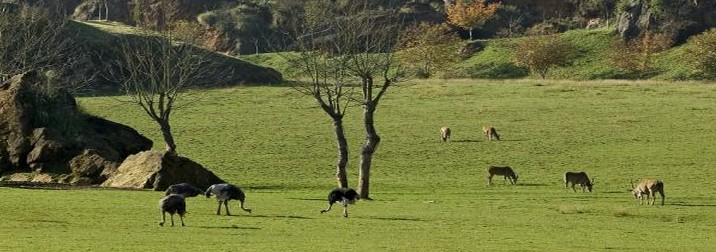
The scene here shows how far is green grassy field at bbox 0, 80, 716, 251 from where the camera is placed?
102ft

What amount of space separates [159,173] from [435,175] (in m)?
16.2

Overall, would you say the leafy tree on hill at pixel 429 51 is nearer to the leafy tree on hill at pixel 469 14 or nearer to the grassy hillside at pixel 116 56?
the leafy tree on hill at pixel 469 14

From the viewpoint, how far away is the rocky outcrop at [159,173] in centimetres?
4778

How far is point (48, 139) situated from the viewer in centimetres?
5234

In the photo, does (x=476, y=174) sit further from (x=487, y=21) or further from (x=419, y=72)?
(x=487, y=21)

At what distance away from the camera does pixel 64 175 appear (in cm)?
5088

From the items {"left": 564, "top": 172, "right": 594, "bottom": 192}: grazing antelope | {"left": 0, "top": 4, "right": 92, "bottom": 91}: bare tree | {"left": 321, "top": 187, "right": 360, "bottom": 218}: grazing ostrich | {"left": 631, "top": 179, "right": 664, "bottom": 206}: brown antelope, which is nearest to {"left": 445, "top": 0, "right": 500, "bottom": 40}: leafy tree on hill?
{"left": 0, "top": 4, "right": 92, "bottom": 91}: bare tree

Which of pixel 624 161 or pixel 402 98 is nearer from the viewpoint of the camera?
pixel 624 161

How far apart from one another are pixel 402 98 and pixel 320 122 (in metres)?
18.8

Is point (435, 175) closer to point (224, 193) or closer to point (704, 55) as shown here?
point (224, 193)

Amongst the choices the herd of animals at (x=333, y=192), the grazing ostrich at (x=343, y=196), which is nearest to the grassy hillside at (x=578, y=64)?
the herd of animals at (x=333, y=192)

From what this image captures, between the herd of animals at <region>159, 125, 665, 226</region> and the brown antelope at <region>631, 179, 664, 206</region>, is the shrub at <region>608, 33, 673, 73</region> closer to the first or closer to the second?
the herd of animals at <region>159, 125, 665, 226</region>

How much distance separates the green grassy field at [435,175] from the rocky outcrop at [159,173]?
223 cm

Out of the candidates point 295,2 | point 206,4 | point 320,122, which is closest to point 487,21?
point 295,2
